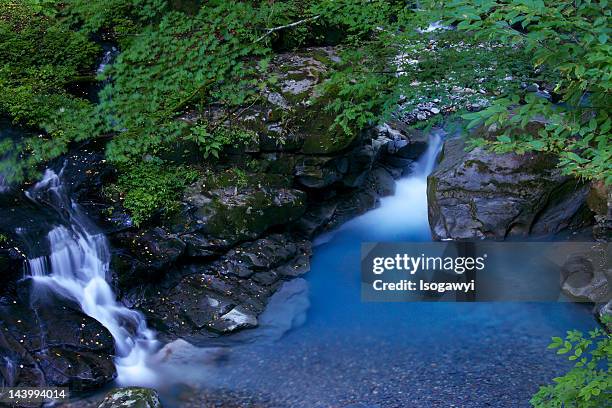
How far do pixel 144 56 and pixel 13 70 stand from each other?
2.34m

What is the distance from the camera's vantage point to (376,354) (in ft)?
24.2

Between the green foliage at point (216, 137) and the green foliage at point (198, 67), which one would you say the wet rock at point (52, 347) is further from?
the green foliage at point (216, 137)

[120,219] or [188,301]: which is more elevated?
[120,219]

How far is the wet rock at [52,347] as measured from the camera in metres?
6.63

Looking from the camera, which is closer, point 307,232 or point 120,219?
point 120,219

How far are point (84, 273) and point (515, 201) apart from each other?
668 cm

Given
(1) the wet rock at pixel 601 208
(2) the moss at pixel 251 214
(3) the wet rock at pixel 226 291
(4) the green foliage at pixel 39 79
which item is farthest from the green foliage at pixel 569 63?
(4) the green foliage at pixel 39 79

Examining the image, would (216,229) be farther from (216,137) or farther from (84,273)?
(84,273)

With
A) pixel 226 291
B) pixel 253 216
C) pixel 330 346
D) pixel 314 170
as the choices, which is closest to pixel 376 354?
pixel 330 346

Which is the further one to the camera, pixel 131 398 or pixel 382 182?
pixel 382 182

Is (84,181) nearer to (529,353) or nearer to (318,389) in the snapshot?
(318,389)

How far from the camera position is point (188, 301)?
8.23 meters

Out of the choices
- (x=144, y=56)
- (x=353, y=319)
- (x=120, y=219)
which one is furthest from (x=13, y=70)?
(x=353, y=319)

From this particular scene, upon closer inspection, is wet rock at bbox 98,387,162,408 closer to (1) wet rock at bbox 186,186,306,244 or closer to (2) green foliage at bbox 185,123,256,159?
(1) wet rock at bbox 186,186,306,244
